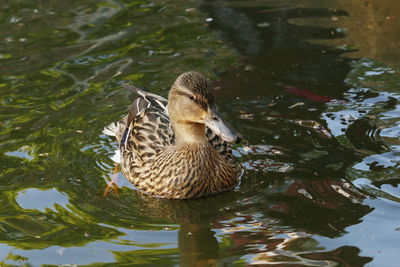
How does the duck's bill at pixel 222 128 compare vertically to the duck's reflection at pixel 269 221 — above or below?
above

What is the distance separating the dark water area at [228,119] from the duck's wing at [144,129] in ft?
0.77

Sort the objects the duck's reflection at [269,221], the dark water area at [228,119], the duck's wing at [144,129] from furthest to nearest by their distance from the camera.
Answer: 1. the duck's wing at [144,129]
2. the dark water area at [228,119]
3. the duck's reflection at [269,221]

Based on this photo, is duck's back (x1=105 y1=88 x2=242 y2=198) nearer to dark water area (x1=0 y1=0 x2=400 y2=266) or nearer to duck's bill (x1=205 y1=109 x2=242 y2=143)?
dark water area (x1=0 y1=0 x2=400 y2=266)

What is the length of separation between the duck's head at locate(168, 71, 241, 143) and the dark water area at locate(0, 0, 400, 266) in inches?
30.7

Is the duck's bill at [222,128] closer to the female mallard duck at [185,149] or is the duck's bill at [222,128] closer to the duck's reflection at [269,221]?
the female mallard duck at [185,149]

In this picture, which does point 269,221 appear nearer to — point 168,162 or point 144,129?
point 168,162

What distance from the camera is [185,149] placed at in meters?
8.30

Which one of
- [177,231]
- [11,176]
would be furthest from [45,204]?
[177,231]

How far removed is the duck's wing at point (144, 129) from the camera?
344 inches

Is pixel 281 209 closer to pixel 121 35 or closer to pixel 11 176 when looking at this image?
pixel 11 176

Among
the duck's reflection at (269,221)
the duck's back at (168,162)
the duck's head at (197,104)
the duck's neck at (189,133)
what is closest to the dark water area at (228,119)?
the duck's reflection at (269,221)

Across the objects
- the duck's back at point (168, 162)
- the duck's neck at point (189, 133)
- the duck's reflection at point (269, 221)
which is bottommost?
the duck's reflection at point (269, 221)

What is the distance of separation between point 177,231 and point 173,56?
4491mm

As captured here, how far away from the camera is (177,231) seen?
7477mm
